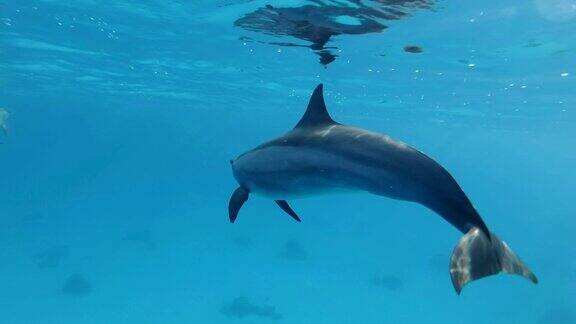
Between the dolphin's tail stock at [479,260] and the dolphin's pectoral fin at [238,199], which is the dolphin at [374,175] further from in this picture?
the dolphin's pectoral fin at [238,199]

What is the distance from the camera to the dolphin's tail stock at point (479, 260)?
3783 mm

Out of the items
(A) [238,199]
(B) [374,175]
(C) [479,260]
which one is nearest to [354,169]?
(B) [374,175]

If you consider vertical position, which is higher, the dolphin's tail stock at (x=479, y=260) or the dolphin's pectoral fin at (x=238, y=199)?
the dolphin's tail stock at (x=479, y=260)

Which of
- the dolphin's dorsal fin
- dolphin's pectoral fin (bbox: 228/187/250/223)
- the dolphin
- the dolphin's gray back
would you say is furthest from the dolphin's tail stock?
dolphin's pectoral fin (bbox: 228/187/250/223)

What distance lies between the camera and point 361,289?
35.0 metres

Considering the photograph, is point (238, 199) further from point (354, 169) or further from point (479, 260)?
point (479, 260)

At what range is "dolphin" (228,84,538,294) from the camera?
157 inches

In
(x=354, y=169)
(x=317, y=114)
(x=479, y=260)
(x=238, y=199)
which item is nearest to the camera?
(x=479, y=260)

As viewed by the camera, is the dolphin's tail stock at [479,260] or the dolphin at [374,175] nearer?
the dolphin's tail stock at [479,260]

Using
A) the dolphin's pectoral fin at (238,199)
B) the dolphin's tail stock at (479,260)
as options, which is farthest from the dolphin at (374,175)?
the dolphin's pectoral fin at (238,199)

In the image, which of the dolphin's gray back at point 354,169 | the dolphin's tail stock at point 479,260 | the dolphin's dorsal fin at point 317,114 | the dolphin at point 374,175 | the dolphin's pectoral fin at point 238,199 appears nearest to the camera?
the dolphin's tail stock at point 479,260

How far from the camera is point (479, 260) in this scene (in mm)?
3914

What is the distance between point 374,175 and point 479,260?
122 centimetres

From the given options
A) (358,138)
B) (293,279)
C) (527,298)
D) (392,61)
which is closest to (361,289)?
(293,279)
